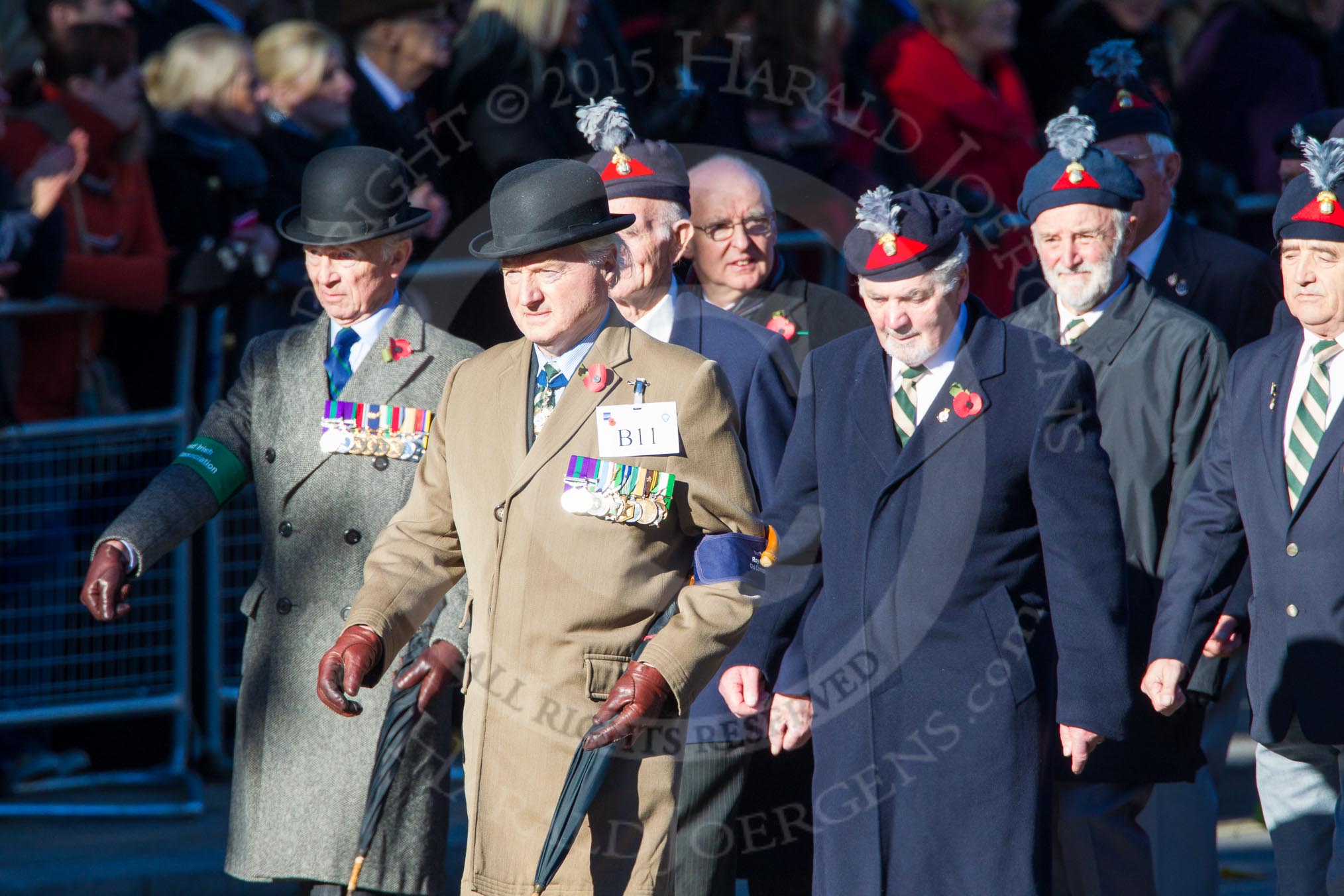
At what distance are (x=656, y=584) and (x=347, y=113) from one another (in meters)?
3.90

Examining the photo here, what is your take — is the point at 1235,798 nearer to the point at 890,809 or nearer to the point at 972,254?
the point at 972,254

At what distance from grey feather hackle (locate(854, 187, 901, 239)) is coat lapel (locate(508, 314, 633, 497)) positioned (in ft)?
2.51

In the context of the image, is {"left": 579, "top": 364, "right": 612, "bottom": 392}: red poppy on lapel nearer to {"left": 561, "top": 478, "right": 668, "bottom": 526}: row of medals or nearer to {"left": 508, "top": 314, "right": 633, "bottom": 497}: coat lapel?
{"left": 508, "top": 314, "right": 633, "bottom": 497}: coat lapel

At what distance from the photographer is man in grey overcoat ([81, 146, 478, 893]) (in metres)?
5.02

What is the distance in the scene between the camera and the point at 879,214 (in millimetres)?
4680

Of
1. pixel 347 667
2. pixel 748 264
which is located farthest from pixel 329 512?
pixel 748 264

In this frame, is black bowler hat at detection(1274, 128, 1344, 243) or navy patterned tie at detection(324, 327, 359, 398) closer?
black bowler hat at detection(1274, 128, 1344, 243)

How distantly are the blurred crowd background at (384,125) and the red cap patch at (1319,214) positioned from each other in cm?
143

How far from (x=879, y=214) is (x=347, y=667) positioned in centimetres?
164

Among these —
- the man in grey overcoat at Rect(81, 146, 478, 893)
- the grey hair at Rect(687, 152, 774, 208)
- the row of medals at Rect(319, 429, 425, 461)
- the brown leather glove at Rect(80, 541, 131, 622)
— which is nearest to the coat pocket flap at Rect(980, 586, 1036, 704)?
the man in grey overcoat at Rect(81, 146, 478, 893)

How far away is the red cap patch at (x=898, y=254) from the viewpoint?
4625 mm

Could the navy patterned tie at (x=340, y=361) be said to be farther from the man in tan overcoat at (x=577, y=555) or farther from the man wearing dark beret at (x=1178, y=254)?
the man wearing dark beret at (x=1178, y=254)

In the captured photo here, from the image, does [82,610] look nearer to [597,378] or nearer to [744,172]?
[744,172]

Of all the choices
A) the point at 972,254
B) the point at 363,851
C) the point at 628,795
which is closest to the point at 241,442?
the point at 363,851
